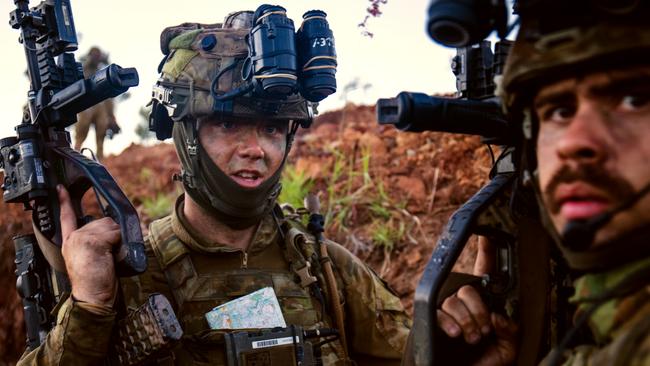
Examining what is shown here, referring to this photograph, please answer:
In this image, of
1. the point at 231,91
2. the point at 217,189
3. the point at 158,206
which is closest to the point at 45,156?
the point at 217,189

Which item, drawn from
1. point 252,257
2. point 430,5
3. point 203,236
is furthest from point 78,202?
point 430,5

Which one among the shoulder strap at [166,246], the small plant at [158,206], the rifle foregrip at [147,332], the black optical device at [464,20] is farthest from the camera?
the small plant at [158,206]

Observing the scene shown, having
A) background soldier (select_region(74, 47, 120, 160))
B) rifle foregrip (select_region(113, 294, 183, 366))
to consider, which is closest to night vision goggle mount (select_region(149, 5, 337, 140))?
rifle foregrip (select_region(113, 294, 183, 366))

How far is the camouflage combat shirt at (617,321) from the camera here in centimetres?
181

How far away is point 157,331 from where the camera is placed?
349 centimetres

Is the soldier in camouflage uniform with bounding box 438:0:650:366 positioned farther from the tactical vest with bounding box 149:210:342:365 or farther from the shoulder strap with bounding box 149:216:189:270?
the shoulder strap with bounding box 149:216:189:270

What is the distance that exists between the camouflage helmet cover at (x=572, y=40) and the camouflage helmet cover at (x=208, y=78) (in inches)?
85.9

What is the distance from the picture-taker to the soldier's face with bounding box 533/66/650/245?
6.36 feet

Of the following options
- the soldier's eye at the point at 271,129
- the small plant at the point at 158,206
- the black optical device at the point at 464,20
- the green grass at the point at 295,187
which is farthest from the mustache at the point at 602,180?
the small plant at the point at 158,206

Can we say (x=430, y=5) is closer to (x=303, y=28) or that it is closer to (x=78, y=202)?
(x=303, y=28)

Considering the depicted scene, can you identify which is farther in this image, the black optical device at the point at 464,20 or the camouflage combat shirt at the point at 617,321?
the black optical device at the point at 464,20

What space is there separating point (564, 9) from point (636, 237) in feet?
2.08

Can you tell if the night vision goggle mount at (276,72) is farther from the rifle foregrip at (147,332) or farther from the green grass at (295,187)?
the green grass at (295,187)

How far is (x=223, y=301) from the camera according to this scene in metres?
4.09
